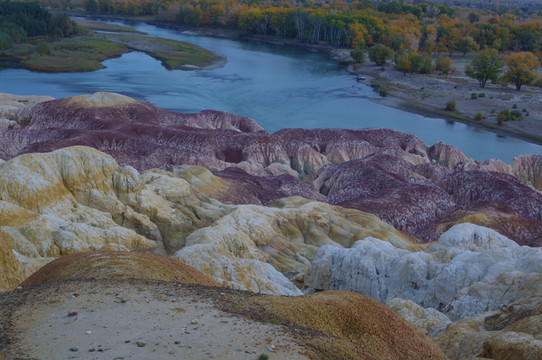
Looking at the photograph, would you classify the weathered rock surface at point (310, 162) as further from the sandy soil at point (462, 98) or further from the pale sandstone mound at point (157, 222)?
the sandy soil at point (462, 98)

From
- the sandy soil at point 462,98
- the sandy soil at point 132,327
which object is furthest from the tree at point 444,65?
the sandy soil at point 132,327

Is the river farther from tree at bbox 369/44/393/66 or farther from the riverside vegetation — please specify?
tree at bbox 369/44/393/66

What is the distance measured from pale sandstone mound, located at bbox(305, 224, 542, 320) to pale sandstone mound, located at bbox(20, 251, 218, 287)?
8527 mm

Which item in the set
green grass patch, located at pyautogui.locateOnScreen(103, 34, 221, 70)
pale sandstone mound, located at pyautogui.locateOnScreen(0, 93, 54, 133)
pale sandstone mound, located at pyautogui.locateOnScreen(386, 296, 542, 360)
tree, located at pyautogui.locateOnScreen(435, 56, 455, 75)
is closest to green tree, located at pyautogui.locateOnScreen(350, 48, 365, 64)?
tree, located at pyautogui.locateOnScreen(435, 56, 455, 75)

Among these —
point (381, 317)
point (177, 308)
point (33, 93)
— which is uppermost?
point (177, 308)

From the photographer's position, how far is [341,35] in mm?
147250

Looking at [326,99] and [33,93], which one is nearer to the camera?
[33,93]

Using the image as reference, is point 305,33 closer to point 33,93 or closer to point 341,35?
point 341,35

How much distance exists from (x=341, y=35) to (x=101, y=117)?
3847 inches

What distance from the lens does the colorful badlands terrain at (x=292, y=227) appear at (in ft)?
58.6

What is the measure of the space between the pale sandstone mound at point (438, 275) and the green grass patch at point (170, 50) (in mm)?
93396

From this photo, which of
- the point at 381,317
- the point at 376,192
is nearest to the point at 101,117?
the point at 376,192

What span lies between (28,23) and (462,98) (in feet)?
332

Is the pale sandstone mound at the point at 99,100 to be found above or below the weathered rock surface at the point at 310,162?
above
